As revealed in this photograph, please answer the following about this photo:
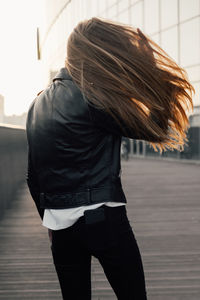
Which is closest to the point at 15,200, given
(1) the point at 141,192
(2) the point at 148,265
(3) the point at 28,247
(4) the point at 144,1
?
(1) the point at 141,192

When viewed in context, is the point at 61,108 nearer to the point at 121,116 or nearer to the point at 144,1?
the point at 121,116

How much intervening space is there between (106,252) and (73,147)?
0.39m

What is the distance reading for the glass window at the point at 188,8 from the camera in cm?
1767

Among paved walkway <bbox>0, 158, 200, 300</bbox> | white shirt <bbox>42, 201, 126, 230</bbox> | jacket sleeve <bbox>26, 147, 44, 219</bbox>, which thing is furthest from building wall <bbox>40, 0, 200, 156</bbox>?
white shirt <bbox>42, 201, 126, 230</bbox>

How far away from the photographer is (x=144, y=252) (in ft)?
13.6

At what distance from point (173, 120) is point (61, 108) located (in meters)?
0.41

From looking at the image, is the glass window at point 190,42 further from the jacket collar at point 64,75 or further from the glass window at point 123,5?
the jacket collar at point 64,75

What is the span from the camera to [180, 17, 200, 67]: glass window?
17.8 meters

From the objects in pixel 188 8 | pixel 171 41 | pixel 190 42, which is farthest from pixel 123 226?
pixel 171 41

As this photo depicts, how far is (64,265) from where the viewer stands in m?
1.48

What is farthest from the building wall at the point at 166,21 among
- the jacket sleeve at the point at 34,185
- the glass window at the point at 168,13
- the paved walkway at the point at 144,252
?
the jacket sleeve at the point at 34,185

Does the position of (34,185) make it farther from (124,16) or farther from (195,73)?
(124,16)

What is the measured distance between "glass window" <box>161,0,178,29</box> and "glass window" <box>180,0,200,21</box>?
0.52m

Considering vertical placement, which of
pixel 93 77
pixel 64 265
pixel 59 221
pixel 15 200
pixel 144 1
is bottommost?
pixel 15 200
